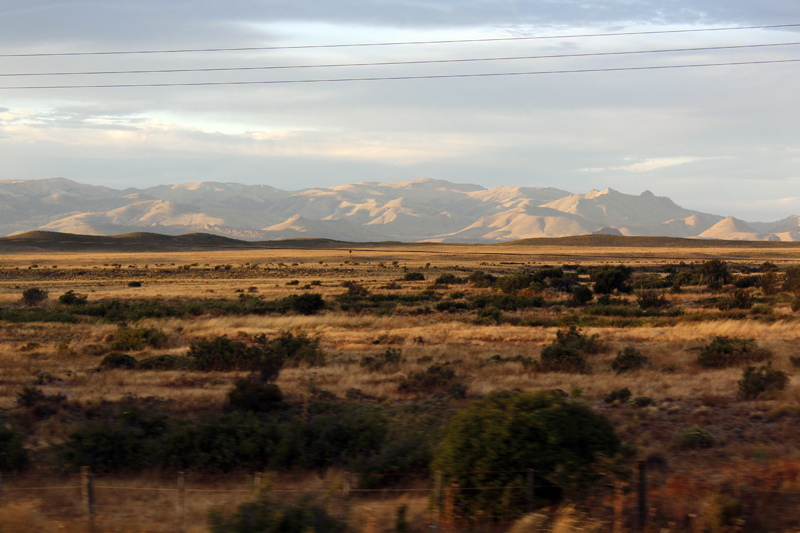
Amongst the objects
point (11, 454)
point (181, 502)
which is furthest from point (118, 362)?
point (181, 502)

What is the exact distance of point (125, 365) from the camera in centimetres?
1917

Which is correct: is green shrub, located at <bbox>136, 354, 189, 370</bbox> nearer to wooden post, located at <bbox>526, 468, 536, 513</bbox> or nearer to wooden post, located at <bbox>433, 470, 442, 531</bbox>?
wooden post, located at <bbox>433, 470, 442, 531</bbox>

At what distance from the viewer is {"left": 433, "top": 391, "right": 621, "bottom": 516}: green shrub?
707 cm

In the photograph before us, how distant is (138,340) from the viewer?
2305 cm

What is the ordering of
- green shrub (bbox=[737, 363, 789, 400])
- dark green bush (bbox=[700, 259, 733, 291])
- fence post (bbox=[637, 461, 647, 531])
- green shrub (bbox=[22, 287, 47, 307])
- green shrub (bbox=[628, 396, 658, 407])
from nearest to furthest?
fence post (bbox=[637, 461, 647, 531])
green shrub (bbox=[628, 396, 658, 407])
green shrub (bbox=[737, 363, 789, 400])
green shrub (bbox=[22, 287, 47, 307])
dark green bush (bbox=[700, 259, 733, 291])

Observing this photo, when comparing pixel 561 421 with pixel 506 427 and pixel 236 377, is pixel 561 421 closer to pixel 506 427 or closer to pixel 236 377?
pixel 506 427

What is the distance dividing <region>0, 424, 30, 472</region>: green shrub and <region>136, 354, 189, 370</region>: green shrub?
902 cm

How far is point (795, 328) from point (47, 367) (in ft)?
94.3

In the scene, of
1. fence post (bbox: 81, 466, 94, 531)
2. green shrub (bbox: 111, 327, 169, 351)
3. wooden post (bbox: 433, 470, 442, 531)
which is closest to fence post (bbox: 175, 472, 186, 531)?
fence post (bbox: 81, 466, 94, 531)

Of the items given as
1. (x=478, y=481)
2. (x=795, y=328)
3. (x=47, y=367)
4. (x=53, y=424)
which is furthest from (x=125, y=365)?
(x=795, y=328)

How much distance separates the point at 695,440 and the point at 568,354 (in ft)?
28.2

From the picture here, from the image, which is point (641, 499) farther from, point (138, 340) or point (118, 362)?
point (138, 340)

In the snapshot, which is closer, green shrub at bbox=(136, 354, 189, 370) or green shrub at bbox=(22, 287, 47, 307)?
green shrub at bbox=(136, 354, 189, 370)

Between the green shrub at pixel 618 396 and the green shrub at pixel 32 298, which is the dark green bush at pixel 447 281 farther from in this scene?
the green shrub at pixel 618 396
